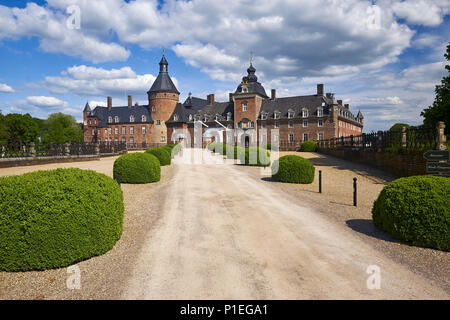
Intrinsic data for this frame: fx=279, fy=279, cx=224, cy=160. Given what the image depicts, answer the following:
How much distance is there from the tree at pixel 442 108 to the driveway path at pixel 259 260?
712 inches

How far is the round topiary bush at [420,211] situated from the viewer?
5.89 metres

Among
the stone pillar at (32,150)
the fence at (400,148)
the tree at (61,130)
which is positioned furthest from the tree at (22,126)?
the fence at (400,148)

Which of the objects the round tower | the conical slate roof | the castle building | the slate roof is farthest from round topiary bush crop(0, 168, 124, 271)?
the slate roof

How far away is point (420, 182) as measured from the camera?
6.53 m

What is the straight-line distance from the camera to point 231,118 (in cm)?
5981

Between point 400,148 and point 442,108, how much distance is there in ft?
28.0

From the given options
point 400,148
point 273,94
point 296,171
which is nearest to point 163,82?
point 273,94

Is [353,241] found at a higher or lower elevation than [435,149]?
lower

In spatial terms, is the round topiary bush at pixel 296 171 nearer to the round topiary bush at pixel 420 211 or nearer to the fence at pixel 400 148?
the fence at pixel 400 148

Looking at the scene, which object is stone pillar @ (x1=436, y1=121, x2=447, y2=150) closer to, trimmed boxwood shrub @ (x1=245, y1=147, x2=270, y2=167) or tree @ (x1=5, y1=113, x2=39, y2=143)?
trimmed boxwood shrub @ (x1=245, y1=147, x2=270, y2=167)
